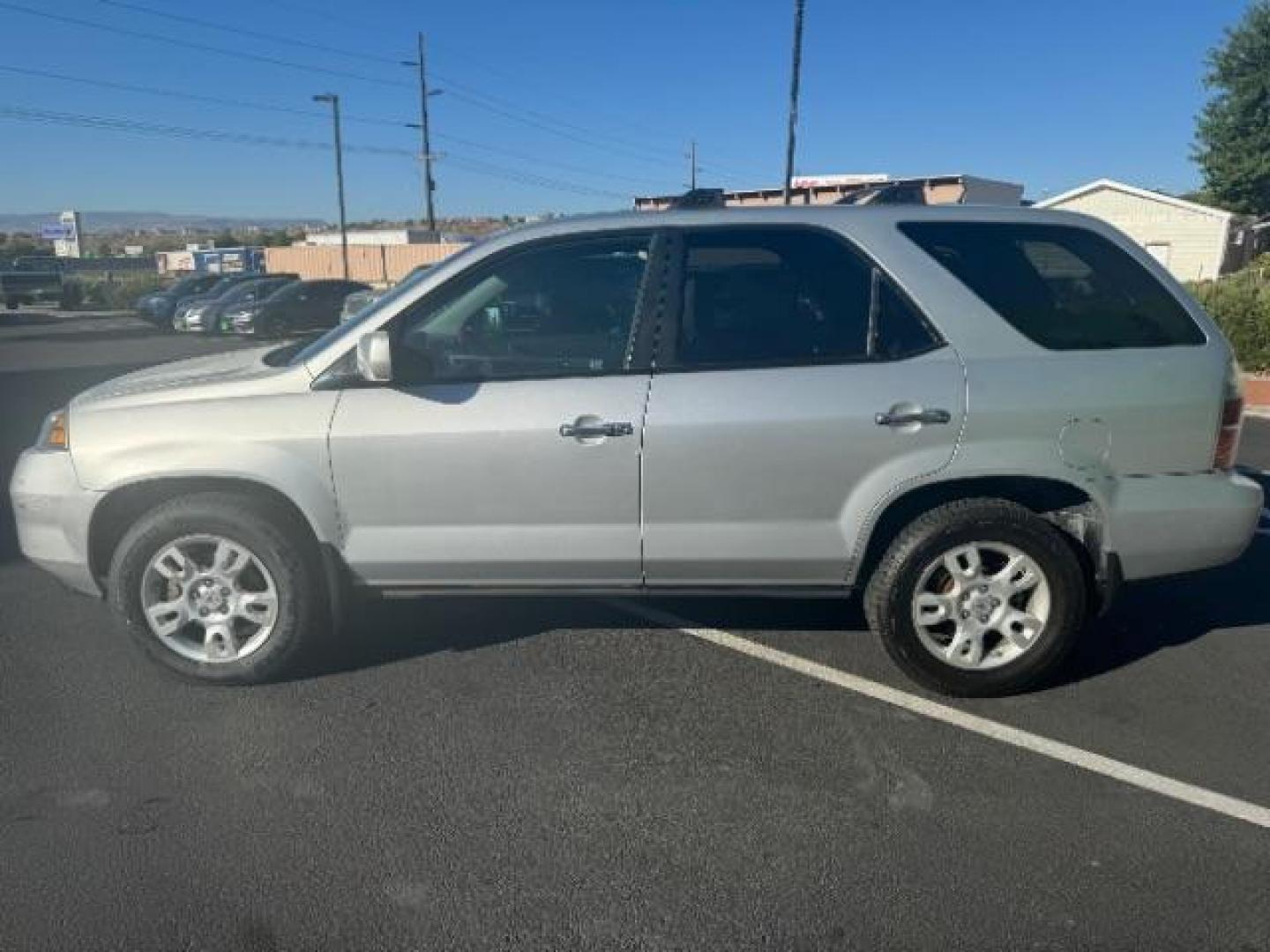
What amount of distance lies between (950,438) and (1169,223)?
3588cm

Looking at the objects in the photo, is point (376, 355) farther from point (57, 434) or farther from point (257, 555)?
point (57, 434)

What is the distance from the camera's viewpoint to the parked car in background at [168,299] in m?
26.4

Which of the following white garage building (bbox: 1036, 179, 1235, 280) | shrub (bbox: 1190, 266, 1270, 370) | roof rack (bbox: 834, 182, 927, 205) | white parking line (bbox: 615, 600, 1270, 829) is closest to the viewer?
white parking line (bbox: 615, 600, 1270, 829)

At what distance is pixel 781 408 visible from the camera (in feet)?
11.2

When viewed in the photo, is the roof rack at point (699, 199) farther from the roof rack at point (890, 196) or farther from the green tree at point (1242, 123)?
the green tree at point (1242, 123)

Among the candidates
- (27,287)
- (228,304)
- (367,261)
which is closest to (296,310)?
(228,304)

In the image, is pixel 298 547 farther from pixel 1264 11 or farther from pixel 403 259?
pixel 403 259

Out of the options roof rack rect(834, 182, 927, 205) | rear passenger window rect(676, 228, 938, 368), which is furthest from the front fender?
roof rack rect(834, 182, 927, 205)

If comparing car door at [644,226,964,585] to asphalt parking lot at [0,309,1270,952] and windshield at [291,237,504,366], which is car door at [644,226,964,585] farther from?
windshield at [291,237,504,366]

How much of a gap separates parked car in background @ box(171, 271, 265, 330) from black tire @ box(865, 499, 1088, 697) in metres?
23.4

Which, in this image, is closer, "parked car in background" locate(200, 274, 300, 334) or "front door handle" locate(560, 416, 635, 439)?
"front door handle" locate(560, 416, 635, 439)

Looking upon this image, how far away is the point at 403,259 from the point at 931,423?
52.2 m

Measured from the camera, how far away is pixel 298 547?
364 cm

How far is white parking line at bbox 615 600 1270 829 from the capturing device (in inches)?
116
